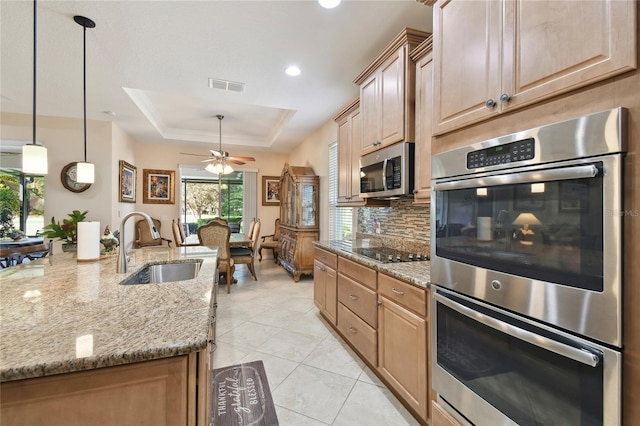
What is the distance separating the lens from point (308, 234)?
497cm

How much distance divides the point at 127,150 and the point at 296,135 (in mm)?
3241

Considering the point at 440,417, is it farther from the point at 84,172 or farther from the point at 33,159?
the point at 84,172

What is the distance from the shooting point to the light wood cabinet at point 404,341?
5.21 feet

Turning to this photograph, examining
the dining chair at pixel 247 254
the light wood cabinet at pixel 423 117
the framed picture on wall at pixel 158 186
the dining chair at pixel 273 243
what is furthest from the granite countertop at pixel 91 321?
the framed picture on wall at pixel 158 186

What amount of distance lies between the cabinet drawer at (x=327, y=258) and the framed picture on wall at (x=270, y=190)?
4050 millimetres

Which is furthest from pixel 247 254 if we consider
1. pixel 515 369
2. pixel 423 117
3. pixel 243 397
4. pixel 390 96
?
pixel 515 369

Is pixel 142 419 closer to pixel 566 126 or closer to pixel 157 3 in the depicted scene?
pixel 566 126

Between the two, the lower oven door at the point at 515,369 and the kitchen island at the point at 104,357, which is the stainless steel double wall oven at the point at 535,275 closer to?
the lower oven door at the point at 515,369

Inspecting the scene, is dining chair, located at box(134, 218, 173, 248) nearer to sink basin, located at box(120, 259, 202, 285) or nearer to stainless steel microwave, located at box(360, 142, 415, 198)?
sink basin, located at box(120, 259, 202, 285)

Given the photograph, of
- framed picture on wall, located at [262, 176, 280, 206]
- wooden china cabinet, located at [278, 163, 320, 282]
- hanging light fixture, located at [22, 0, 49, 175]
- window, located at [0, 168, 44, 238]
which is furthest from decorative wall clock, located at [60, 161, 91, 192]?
framed picture on wall, located at [262, 176, 280, 206]

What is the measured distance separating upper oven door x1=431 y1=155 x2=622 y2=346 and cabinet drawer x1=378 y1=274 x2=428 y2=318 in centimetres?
28

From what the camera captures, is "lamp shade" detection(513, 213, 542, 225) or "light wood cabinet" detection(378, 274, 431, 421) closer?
"lamp shade" detection(513, 213, 542, 225)

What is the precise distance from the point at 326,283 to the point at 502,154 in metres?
2.23

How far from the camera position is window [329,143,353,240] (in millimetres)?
4341
